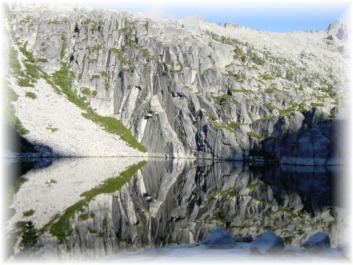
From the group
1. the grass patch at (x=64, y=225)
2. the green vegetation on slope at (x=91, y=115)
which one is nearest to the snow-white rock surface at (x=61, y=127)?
the green vegetation on slope at (x=91, y=115)

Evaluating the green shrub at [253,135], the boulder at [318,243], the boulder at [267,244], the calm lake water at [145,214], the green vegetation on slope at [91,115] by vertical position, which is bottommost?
the calm lake water at [145,214]

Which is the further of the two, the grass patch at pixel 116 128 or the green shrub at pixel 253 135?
the grass patch at pixel 116 128

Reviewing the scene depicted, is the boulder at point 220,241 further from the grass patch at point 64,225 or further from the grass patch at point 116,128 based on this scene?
the grass patch at point 116,128

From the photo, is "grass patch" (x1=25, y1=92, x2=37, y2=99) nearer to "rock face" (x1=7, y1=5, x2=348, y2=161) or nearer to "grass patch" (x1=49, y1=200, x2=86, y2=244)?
"rock face" (x1=7, y1=5, x2=348, y2=161)

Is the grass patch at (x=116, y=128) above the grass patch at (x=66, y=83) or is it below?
below

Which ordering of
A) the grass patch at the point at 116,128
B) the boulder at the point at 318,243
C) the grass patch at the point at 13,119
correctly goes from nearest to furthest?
1. the boulder at the point at 318,243
2. the grass patch at the point at 13,119
3. the grass patch at the point at 116,128

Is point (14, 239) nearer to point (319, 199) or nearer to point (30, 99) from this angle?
point (319, 199)

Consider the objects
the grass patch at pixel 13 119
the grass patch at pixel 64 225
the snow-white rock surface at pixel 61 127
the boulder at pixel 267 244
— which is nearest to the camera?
the boulder at pixel 267 244
